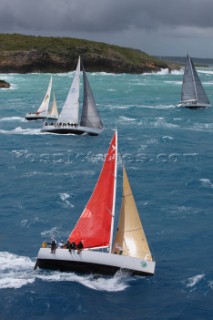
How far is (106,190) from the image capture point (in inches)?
1237

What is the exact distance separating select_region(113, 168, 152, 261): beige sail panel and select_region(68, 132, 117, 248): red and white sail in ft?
2.25

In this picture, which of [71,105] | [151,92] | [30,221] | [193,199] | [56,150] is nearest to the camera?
[30,221]

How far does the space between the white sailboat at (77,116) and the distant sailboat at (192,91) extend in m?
34.2

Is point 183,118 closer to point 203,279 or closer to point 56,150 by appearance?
point 56,150

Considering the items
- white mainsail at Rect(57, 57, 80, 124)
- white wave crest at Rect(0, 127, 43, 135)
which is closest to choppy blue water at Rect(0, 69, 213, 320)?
white wave crest at Rect(0, 127, 43, 135)

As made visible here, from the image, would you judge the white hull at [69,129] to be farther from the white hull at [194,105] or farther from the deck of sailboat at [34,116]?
the white hull at [194,105]

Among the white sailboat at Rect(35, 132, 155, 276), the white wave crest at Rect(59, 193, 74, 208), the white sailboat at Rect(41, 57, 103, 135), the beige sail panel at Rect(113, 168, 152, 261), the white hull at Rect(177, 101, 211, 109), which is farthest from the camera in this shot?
the white hull at Rect(177, 101, 211, 109)

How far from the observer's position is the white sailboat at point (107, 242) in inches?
1201

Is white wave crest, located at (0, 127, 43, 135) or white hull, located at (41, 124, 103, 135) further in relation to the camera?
white wave crest, located at (0, 127, 43, 135)

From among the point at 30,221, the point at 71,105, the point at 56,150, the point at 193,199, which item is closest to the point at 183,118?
the point at 71,105

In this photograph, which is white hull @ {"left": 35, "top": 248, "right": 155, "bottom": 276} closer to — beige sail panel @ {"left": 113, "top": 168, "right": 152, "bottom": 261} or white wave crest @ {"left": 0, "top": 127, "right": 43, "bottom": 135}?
beige sail panel @ {"left": 113, "top": 168, "right": 152, "bottom": 261}

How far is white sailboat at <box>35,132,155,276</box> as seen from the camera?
3050cm

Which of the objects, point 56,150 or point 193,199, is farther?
point 56,150

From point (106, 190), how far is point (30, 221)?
1089 cm
